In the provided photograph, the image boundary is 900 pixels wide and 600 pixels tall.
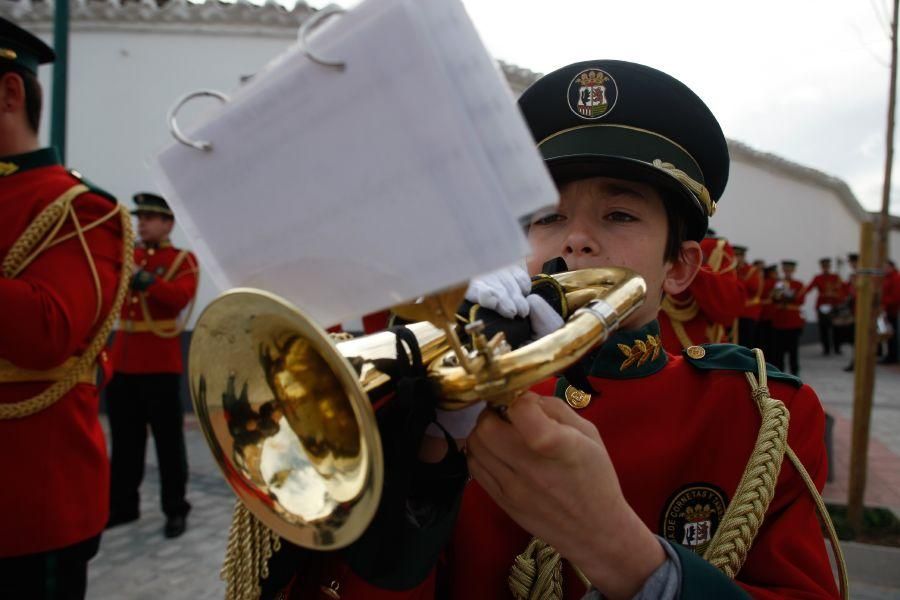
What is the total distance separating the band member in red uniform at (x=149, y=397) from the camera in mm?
4340

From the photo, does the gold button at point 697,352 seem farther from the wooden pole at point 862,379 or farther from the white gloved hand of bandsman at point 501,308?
the wooden pole at point 862,379

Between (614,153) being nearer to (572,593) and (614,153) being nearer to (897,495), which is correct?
(572,593)

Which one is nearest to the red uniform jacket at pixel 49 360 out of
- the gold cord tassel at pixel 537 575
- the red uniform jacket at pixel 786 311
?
the gold cord tassel at pixel 537 575

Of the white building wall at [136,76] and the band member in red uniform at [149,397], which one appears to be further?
the white building wall at [136,76]

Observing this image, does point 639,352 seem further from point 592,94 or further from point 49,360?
point 49,360

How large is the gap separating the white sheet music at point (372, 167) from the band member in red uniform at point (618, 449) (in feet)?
0.90

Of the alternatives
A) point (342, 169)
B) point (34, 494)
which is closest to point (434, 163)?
point (342, 169)

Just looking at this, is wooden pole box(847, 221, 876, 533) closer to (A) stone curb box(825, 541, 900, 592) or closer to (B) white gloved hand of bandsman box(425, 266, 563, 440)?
(A) stone curb box(825, 541, 900, 592)

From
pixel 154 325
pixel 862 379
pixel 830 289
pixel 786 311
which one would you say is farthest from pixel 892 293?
pixel 154 325

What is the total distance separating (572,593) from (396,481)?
0.54 m

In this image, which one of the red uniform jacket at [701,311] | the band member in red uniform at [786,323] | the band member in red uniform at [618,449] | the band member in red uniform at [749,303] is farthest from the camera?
the band member in red uniform at [786,323]

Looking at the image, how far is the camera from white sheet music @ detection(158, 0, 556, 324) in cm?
60

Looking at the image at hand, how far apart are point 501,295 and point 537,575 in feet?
1.82

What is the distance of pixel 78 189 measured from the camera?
2197 millimetres
